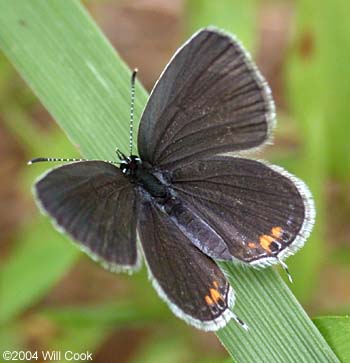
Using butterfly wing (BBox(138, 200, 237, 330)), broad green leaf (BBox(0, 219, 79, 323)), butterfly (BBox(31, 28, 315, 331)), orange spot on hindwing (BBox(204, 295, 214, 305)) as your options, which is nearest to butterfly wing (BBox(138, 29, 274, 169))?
butterfly (BBox(31, 28, 315, 331))

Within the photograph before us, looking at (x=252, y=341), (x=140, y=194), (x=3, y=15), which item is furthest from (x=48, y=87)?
(x=252, y=341)

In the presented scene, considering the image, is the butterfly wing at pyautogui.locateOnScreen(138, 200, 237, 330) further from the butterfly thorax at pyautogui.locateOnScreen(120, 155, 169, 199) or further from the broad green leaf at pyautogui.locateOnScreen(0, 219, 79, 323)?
the broad green leaf at pyautogui.locateOnScreen(0, 219, 79, 323)

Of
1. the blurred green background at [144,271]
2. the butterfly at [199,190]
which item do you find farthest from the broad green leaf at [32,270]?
the butterfly at [199,190]

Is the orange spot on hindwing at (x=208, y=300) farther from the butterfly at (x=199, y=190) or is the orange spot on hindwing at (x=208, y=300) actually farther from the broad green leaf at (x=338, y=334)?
the broad green leaf at (x=338, y=334)

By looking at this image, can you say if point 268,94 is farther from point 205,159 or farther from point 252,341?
point 252,341

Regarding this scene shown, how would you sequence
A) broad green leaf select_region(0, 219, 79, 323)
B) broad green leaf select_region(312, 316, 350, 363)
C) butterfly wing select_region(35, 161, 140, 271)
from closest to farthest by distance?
butterfly wing select_region(35, 161, 140, 271) → broad green leaf select_region(312, 316, 350, 363) → broad green leaf select_region(0, 219, 79, 323)
